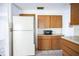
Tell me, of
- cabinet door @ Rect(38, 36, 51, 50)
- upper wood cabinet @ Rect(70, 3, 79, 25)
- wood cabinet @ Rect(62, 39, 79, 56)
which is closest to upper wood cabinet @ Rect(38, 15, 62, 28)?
cabinet door @ Rect(38, 36, 51, 50)

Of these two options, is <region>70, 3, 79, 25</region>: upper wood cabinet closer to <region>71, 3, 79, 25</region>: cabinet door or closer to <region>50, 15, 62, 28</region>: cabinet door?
<region>71, 3, 79, 25</region>: cabinet door

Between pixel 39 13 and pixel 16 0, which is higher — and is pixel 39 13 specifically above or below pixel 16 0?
above

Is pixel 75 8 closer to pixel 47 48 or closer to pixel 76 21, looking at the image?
pixel 76 21

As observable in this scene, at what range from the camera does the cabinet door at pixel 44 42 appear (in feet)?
22.1

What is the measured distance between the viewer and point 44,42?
680cm

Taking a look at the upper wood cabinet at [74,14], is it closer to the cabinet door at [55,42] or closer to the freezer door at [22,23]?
the freezer door at [22,23]

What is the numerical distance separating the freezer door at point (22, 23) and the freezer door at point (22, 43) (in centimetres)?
17

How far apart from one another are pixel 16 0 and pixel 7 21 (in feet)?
12.4

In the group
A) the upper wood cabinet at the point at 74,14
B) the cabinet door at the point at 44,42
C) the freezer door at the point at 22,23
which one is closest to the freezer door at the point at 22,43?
the freezer door at the point at 22,23

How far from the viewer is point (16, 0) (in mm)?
853

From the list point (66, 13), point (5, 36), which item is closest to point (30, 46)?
point (5, 36)

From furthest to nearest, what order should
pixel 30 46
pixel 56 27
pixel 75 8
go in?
1. pixel 56 27
2. pixel 30 46
3. pixel 75 8

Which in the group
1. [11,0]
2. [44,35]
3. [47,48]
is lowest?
[47,48]

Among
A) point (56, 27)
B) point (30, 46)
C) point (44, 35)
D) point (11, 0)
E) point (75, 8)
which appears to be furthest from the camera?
point (56, 27)
